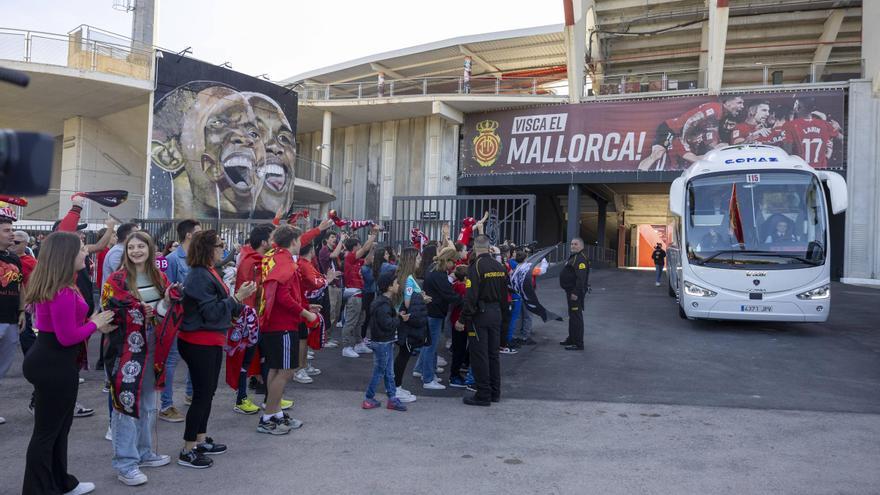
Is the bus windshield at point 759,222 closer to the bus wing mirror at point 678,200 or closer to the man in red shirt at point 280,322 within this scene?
the bus wing mirror at point 678,200

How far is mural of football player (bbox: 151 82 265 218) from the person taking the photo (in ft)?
69.7

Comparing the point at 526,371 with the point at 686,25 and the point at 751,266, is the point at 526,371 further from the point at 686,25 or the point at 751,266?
the point at 686,25

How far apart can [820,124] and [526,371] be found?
21.5 meters

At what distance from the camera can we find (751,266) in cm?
1098

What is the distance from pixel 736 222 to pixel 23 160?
11581 millimetres

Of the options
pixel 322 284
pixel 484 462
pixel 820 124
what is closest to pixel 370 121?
pixel 820 124

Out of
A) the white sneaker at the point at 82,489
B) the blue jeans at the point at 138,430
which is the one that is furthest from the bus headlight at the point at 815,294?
the white sneaker at the point at 82,489

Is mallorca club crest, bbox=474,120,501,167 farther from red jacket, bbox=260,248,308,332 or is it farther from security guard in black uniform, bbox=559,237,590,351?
red jacket, bbox=260,248,308,332

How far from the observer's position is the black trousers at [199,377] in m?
4.76

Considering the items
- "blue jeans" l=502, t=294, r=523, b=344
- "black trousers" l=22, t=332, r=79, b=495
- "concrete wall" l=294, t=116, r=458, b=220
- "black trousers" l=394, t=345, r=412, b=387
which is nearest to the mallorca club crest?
"concrete wall" l=294, t=116, r=458, b=220

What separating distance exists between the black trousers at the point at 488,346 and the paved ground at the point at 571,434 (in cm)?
30

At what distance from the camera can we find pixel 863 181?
77.7 ft

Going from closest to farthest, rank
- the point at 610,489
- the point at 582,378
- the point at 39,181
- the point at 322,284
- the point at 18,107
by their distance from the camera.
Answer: the point at 39,181 → the point at 610,489 → the point at 322,284 → the point at 582,378 → the point at 18,107

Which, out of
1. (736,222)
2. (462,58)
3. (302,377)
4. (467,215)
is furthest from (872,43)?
(302,377)
